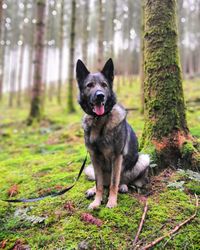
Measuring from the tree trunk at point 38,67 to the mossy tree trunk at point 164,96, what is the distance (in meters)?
8.22

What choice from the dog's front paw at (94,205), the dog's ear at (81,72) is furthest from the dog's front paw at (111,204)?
the dog's ear at (81,72)

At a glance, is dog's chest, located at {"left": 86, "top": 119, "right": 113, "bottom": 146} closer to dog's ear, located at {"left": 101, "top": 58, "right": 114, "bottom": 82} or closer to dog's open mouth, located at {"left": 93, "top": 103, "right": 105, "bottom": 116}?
dog's open mouth, located at {"left": 93, "top": 103, "right": 105, "bottom": 116}

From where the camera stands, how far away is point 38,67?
40.8 feet

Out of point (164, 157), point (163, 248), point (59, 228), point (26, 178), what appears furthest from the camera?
point (26, 178)

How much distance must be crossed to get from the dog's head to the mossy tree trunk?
4.42ft

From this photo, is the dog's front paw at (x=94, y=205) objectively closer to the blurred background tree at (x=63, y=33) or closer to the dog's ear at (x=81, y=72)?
the dog's ear at (x=81, y=72)

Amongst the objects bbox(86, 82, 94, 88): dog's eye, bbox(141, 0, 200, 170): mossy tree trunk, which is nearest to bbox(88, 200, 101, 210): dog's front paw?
bbox(141, 0, 200, 170): mossy tree trunk

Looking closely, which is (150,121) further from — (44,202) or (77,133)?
(77,133)

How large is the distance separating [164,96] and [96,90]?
5.53 ft

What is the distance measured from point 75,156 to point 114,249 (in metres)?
3.56

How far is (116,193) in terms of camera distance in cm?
367

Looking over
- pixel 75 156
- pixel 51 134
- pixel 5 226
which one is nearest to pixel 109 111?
pixel 5 226

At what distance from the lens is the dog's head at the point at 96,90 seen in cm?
341

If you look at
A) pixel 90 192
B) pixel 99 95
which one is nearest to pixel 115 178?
pixel 90 192
